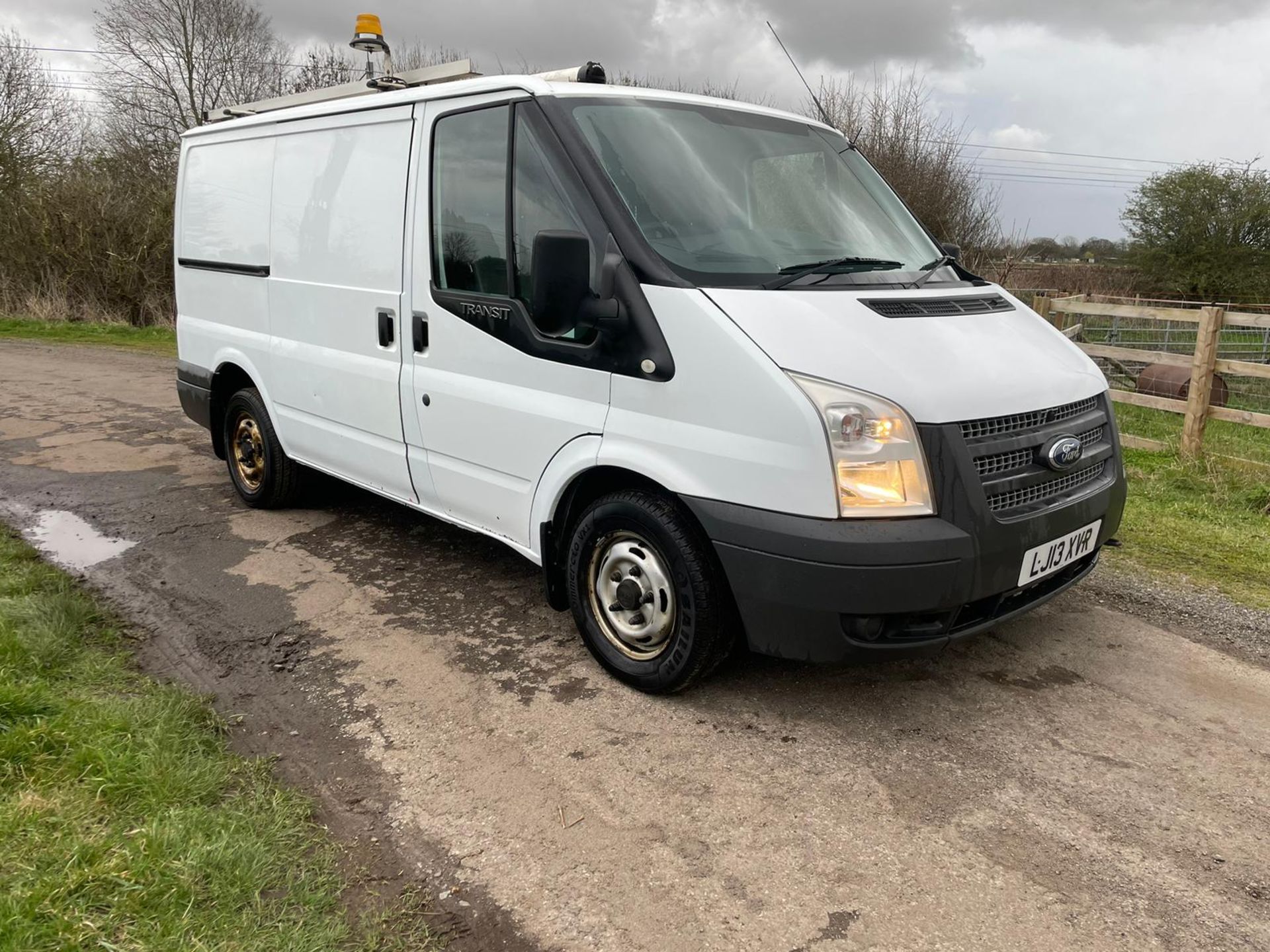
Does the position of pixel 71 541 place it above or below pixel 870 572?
below

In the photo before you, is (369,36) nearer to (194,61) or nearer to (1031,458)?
(1031,458)

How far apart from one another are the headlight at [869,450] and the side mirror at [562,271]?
850 mm

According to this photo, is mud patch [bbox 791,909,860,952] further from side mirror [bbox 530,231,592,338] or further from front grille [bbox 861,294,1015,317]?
side mirror [bbox 530,231,592,338]

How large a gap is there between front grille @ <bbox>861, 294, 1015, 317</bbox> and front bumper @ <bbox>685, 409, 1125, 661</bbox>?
1.87 ft

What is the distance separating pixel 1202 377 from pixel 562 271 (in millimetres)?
6377

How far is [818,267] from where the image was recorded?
350 centimetres

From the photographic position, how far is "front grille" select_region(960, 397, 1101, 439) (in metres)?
3.09

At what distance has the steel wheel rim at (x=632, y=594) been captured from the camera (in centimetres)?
343

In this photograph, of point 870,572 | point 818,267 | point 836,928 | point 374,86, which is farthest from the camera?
point 374,86

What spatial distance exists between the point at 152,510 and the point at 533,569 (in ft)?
8.81

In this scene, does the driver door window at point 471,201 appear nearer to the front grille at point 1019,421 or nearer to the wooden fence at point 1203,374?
the front grille at point 1019,421

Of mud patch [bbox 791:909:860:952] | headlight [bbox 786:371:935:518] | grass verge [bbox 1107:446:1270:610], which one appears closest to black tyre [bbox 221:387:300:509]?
headlight [bbox 786:371:935:518]

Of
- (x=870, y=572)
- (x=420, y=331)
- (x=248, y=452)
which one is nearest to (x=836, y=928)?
(x=870, y=572)

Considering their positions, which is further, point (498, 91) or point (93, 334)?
point (93, 334)
